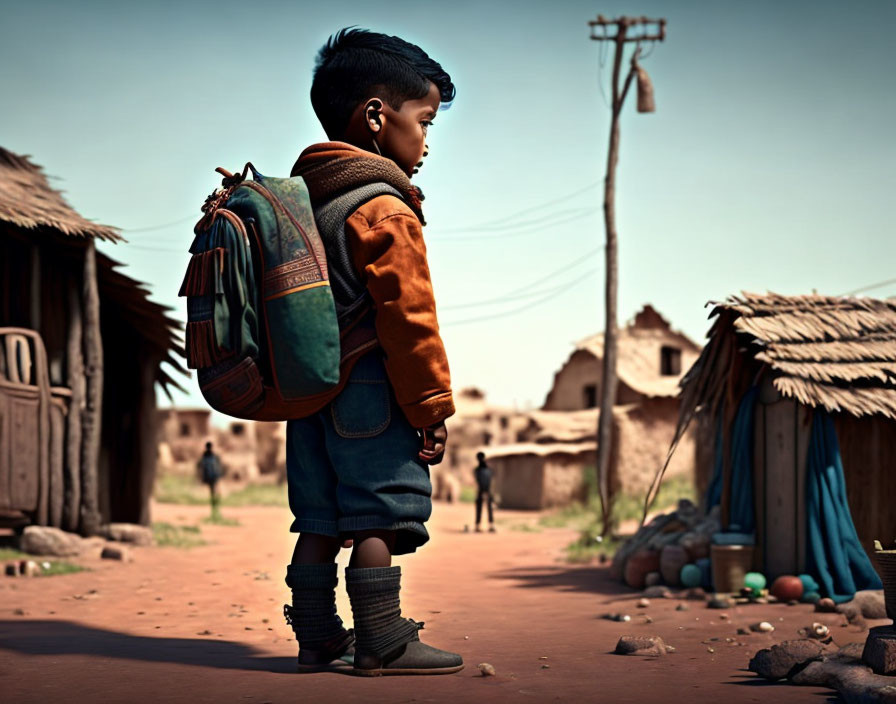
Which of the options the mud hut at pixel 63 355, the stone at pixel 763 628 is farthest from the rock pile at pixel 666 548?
the mud hut at pixel 63 355

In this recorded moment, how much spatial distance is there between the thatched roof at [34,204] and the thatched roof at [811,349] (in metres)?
7.73

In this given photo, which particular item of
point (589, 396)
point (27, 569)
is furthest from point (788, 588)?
point (589, 396)

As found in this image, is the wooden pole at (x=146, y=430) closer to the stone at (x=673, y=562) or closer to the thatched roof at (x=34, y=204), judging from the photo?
the thatched roof at (x=34, y=204)

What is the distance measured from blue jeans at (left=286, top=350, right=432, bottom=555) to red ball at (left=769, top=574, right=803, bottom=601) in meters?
5.32

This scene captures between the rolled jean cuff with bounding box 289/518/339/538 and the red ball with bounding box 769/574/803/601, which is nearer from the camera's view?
the rolled jean cuff with bounding box 289/518/339/538

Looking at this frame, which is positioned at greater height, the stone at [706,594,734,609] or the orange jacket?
the orange jacket

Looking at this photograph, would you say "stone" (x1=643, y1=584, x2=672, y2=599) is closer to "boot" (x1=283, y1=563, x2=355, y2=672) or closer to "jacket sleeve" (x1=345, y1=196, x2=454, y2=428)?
"boot" (x1=283, y1=563, x2=355, y2=672)

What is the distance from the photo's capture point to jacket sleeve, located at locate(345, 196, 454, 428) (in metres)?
4.64

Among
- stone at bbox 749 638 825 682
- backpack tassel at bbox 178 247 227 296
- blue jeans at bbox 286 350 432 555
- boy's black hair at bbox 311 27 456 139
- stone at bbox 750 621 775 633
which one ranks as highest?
boy's black hair at bbox 311 27 456 139

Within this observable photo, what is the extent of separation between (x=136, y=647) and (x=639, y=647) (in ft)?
9.11

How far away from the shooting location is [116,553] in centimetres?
1282

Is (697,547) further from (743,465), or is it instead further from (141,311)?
(141,311)

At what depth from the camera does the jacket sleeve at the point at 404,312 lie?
4641 millimetres

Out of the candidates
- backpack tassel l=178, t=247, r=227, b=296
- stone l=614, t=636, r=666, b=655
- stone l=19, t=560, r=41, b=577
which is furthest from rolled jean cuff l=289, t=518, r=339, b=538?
stone l=19, t=560, r=41, b=577
